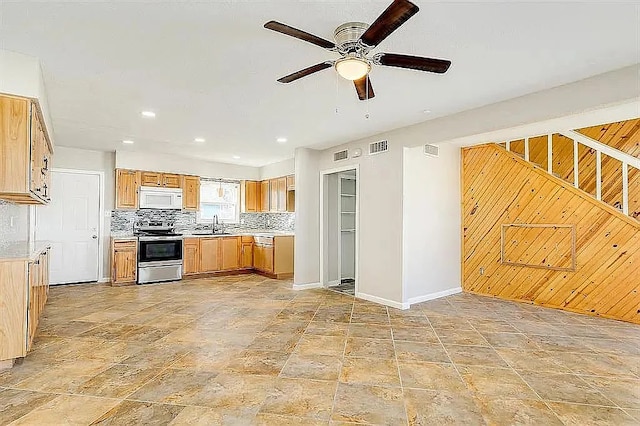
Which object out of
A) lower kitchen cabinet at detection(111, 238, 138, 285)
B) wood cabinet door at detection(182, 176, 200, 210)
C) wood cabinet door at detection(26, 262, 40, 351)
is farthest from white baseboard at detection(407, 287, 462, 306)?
lower kitchen cabinet at detection(111, 238, 138, 285)

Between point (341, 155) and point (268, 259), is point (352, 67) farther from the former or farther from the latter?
point (268, 259)

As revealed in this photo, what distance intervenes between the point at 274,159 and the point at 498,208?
4323mm

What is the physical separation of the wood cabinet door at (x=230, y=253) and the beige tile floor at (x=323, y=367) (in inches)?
106

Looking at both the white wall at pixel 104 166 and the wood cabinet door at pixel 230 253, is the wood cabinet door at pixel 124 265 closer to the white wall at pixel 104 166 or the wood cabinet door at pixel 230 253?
the white wall at pixel 104 166

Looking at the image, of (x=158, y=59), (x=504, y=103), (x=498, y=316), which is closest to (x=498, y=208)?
(x=498, y=316)

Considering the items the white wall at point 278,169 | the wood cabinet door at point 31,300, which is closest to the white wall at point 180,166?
the white wall at point 278,169

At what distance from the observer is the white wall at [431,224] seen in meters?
4.95

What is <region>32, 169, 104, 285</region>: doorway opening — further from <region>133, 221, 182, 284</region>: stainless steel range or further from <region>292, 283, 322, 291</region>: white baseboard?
<region>292, 283, 322, 291</region>: white baseboard

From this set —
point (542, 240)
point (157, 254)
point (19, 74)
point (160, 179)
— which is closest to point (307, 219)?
point (157, 254)

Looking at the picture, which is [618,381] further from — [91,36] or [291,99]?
[91,36]

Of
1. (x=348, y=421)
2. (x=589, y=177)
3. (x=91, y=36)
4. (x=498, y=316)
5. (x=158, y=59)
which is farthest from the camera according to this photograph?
(x=589, y=177)

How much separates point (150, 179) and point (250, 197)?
2.17 m

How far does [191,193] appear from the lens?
24.3ft

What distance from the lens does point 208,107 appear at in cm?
402
